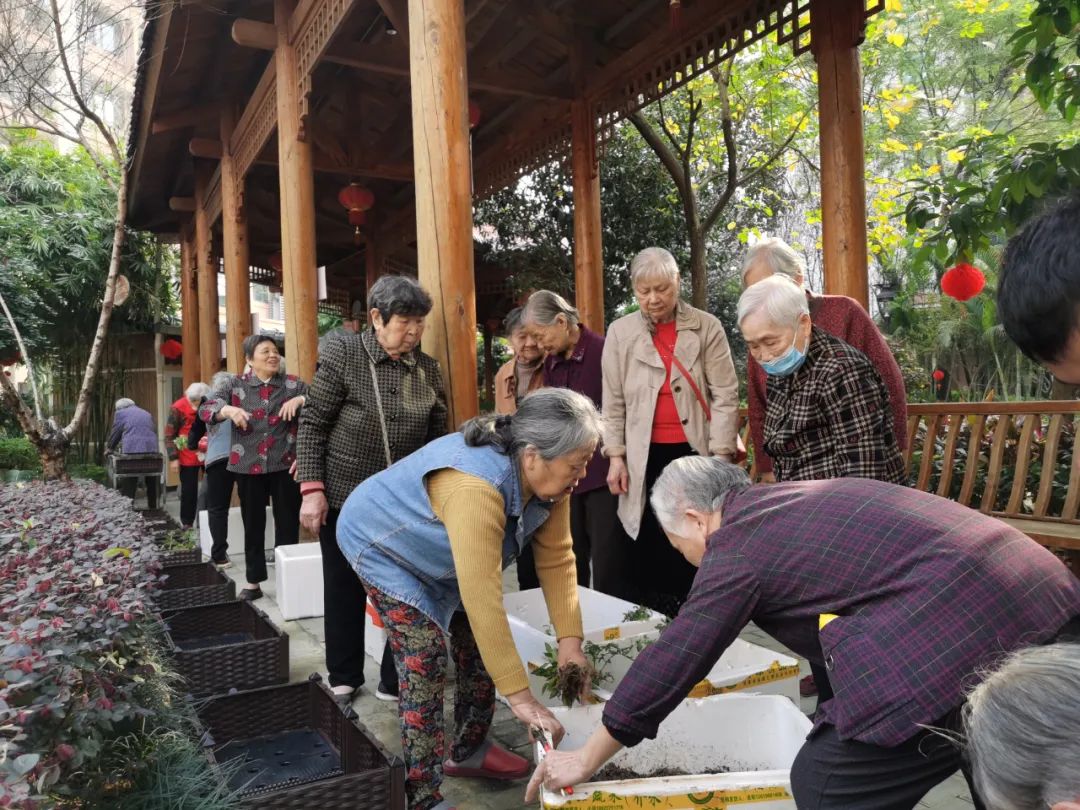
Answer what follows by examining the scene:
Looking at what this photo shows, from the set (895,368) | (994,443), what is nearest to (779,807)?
(895,368)

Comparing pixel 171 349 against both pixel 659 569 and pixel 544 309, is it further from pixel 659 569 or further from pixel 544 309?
pixel 659 569

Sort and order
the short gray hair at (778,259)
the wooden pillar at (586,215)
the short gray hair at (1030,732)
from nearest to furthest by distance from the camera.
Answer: the short gray hair at (1030,732), the short gray hair at (778,259), the wooden pillar at (586,215)

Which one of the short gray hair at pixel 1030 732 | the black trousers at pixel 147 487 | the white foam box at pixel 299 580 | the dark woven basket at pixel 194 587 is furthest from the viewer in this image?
the black trousers at pixel 147 487

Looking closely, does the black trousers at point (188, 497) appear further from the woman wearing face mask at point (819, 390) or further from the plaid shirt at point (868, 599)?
the plaid shirt at point (868, 599)

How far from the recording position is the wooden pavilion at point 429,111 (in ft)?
11.5

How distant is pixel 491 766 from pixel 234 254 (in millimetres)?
6520

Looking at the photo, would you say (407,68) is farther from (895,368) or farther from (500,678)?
(500,678)

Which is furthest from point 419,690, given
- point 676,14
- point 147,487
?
point 147,487

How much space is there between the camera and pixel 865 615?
1623 mm

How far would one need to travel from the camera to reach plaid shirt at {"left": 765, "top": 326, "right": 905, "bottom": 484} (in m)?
Answer: 2.66

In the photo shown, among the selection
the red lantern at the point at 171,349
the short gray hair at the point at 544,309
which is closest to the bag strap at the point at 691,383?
the short gray hair at the point at 544,309

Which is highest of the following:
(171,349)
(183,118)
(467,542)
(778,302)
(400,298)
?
(183,118)

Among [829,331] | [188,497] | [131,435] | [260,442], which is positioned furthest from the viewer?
[131,435]

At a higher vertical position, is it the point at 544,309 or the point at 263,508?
the point at 544,309
